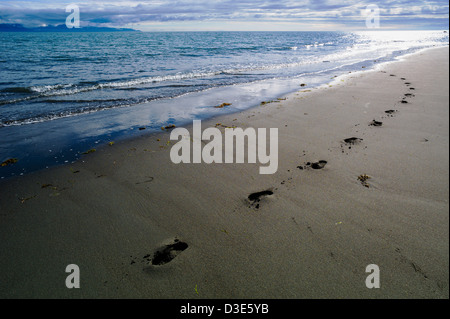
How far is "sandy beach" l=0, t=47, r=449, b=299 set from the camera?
2447 millimetres

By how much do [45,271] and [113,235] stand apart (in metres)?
0.73

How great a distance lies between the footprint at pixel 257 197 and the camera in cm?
358

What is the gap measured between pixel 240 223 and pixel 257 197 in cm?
65

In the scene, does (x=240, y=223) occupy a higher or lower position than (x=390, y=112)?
lower

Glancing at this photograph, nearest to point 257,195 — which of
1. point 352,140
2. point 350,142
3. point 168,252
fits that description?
point 168,252

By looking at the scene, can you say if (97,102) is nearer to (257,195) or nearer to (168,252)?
(257,195)

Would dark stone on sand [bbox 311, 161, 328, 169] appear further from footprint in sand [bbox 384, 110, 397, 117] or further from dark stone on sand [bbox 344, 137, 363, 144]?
footprint in sand [bbox 384, 110, 397, 117]

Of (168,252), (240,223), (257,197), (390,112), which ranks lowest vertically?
(168,252)

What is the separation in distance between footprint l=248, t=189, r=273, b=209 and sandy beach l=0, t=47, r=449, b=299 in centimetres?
4

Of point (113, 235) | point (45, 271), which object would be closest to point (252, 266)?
point (113, 235)

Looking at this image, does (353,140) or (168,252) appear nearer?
(168,252)

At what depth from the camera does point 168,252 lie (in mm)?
2812
